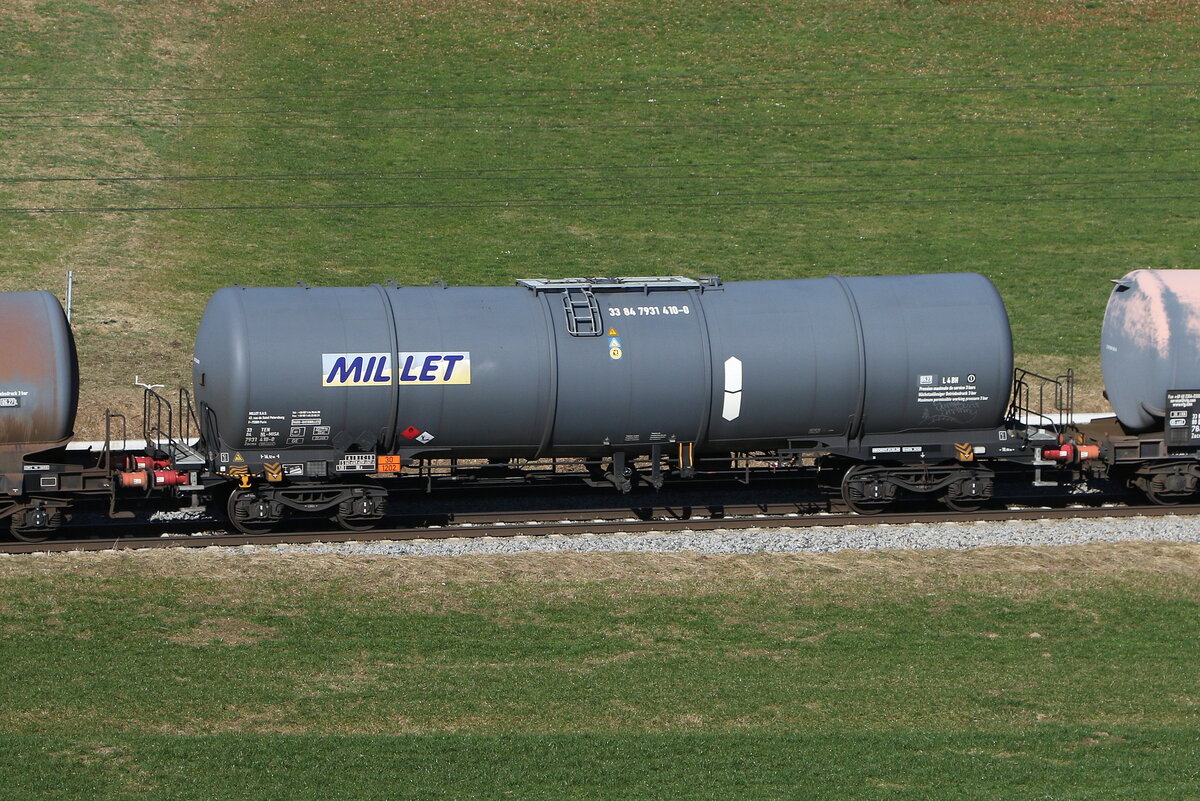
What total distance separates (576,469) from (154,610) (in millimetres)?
10127

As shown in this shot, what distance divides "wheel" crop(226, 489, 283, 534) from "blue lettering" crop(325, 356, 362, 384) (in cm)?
232

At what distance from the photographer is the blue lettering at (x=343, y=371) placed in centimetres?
2108

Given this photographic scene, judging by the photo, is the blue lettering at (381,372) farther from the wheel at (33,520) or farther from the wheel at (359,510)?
the wheel at (33,520)

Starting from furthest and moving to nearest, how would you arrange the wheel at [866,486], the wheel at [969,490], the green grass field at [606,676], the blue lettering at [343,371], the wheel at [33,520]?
the wheel at [969,490], the wheel at [866,486], the wheel at [33,520], the blue lettering at [343,371], the green grass field at [606,676]

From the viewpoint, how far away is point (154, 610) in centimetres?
1797

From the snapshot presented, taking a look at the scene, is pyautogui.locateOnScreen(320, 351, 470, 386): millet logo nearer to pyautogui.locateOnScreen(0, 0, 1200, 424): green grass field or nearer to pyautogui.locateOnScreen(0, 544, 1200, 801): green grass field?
pyautogui.locateOnScreen(0, 544, 1200, 801): green grass field

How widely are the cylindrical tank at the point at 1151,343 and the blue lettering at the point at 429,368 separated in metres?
11.3

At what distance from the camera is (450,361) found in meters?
21.4

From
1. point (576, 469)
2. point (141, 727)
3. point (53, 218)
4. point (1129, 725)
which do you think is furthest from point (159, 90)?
point (1129, 725)

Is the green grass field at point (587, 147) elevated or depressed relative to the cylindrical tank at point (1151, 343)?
elevated

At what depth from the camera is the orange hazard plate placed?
71.0ft

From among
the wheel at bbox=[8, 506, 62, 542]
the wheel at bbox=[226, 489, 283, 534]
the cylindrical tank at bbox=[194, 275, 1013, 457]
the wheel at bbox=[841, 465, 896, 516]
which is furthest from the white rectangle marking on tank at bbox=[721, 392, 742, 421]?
the wheel at bbox=[8, 506, 62, 542]

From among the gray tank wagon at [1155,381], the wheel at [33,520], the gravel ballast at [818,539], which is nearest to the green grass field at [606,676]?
the gravel ballast at [818,539]

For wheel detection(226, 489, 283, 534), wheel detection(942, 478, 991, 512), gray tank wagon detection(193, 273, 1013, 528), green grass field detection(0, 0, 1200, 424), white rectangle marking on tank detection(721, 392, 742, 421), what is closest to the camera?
gray tank wagon detection(193, 273, 1013, 528)
